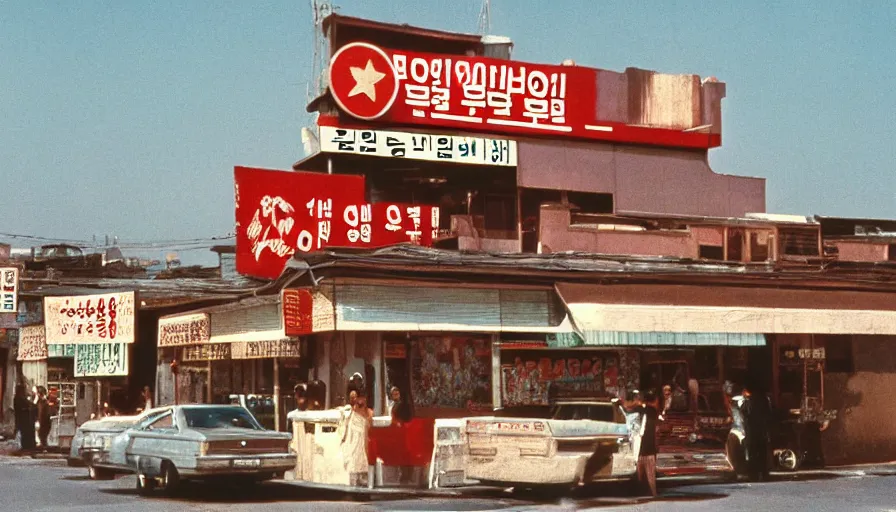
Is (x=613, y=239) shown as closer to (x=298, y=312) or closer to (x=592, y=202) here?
(x=592, y=202)

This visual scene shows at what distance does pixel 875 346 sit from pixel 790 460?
15.3 feet

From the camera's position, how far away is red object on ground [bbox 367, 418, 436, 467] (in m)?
20.7

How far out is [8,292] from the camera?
35906 mm

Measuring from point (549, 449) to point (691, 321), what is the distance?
7908 mm

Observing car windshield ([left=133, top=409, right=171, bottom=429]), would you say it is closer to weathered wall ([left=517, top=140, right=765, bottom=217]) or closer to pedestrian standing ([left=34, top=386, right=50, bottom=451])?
pedestrian standing ([left=34, top=386, right=50, bottom=451])

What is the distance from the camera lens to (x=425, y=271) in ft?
74.6

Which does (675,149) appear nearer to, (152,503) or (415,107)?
(415,107)

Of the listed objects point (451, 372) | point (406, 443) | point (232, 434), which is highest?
point (451, 372)

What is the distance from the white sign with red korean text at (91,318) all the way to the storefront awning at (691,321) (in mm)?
12192

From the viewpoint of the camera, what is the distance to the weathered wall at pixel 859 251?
124 ft

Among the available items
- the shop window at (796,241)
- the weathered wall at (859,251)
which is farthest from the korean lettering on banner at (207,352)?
the weathered wall at (859,251)

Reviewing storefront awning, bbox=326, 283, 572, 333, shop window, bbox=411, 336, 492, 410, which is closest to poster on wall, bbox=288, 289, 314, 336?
storefront awning, bbox=326, 283, 572, 333

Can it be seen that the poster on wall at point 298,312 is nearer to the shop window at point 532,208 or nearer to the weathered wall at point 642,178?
the weathered wall at point 642,178

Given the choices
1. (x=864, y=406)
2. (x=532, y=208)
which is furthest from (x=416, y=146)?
(x=864, y=406)
